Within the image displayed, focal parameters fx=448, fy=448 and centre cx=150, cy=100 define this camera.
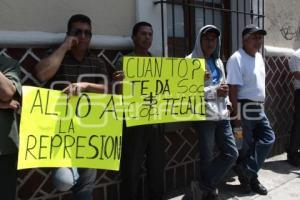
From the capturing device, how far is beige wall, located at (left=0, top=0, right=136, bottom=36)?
327 cm

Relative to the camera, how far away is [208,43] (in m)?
4.03

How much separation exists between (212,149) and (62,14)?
1787mm

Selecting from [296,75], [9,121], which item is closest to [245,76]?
[296,75]

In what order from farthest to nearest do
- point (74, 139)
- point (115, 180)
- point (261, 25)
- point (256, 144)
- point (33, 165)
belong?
point (261, 25) < point (256, 144) < point (115, 180) < point (74, 139) < point (33, 165)

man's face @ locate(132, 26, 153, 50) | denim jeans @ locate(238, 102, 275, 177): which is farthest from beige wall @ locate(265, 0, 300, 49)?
man's face @ locate(132, 26, 153, 50)

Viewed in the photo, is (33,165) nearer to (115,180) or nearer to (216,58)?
(115,180)

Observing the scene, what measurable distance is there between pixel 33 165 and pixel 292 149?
3947mm

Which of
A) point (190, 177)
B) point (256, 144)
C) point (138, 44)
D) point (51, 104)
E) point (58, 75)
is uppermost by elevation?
point (138, 44)

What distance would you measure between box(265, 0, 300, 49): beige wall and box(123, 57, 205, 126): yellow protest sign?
8.11 feet

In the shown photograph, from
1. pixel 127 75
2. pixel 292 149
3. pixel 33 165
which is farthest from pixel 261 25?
pixel 33 165

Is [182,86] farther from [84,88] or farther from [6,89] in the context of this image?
[6,89]

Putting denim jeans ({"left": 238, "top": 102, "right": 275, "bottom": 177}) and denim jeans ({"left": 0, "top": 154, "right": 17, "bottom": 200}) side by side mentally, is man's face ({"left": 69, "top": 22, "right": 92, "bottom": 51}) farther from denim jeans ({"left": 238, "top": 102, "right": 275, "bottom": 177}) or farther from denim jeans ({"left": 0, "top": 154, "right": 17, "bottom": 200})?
denim jeans ({"left": 238, "top": 102, "right": 275, "bottom": 177})

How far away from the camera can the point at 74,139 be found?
3.12m

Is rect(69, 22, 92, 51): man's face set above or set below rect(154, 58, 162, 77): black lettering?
above
